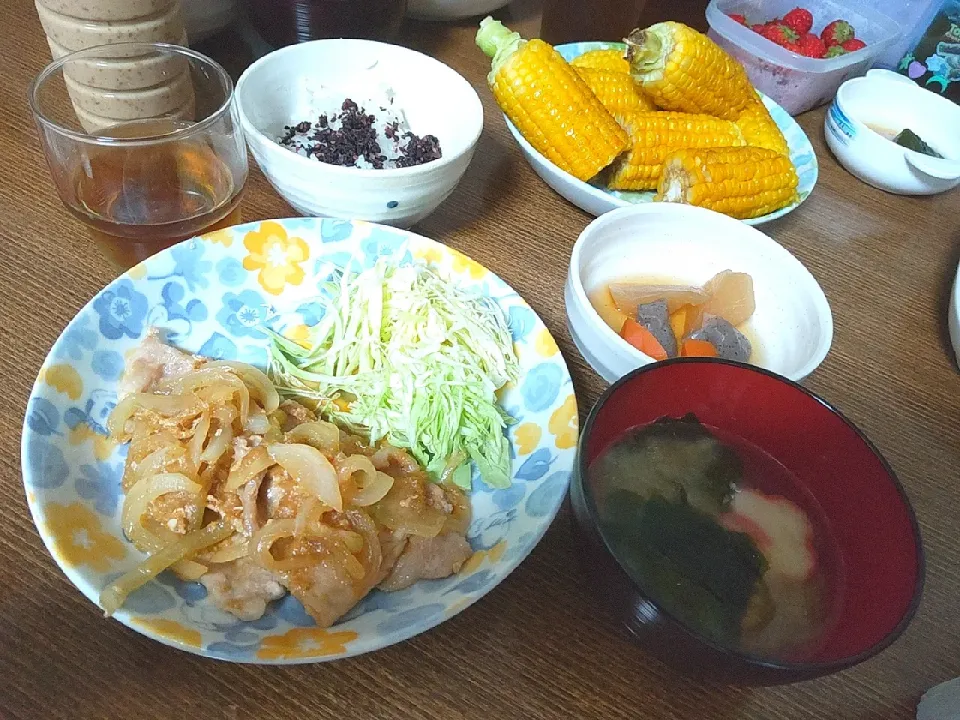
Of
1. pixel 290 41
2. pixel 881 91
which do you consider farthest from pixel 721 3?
pixel 290 41

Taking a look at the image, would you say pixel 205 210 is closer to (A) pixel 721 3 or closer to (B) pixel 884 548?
(B) pixel 884 548

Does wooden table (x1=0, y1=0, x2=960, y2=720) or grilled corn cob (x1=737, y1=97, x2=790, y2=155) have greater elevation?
grilled corn cob (x1=737, y1=97, x2=790, y2=155)

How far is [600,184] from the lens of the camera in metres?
1.45

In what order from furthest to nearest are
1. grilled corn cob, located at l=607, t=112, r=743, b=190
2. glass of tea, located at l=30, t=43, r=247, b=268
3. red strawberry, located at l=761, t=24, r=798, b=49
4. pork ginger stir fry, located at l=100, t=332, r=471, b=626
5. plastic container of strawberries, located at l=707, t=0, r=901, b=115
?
red strawberry, located at l=761, t=24, r=798, b=49, plastic container of strawberries, located at l=707, t=0, r=901, b=115, grilled corn cob, located at l=607, t=112, r=743, b=190, glass of tea, located at l=30, t=43, r=247, b=268, pork ginger stir fry, located at l=100, t=332, r=471, b=626

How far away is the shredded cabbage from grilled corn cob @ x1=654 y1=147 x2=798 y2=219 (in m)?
0.50

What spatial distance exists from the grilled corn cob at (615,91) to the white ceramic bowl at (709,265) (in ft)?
1.21

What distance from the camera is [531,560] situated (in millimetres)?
904

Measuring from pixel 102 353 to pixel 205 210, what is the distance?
0.30m

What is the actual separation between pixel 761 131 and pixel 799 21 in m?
0.62

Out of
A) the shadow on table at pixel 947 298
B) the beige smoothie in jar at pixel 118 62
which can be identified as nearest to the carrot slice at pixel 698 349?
the shadow on table at pixel 947 298

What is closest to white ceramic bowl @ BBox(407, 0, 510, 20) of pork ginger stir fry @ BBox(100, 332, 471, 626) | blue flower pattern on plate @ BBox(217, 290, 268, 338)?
blue flower pattern on plate @ BBox(217, 290, 268, 338)

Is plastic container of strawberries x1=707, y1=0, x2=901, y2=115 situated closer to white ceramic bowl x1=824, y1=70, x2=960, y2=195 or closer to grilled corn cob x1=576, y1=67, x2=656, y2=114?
white ceramic bowl x1=824, y1=70, x2=960, y2=195

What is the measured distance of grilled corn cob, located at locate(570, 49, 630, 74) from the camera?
1.58 metres

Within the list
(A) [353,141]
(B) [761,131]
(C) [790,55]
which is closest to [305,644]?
(A) [353,141]
